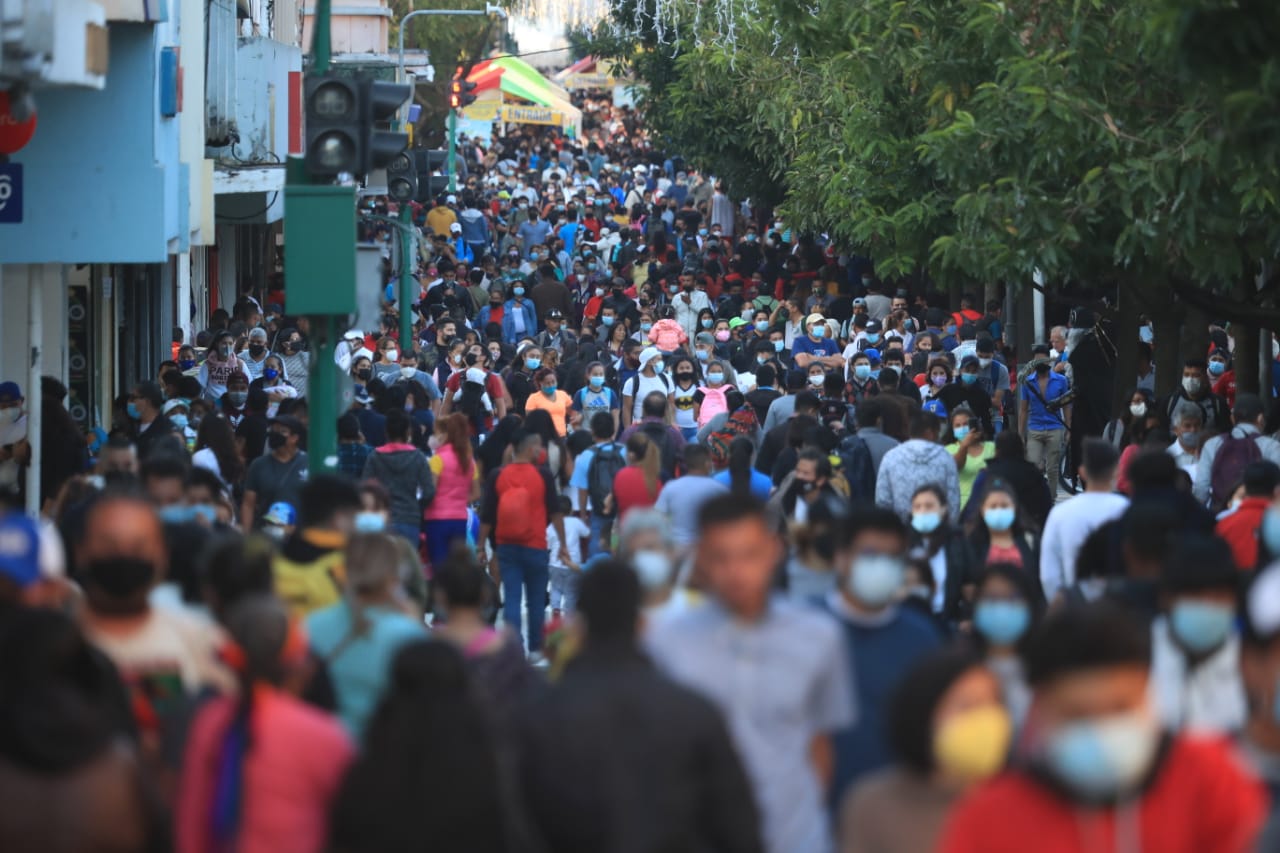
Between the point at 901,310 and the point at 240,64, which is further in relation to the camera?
the point at 901,310

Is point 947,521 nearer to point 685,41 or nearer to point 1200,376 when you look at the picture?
point 1200,376

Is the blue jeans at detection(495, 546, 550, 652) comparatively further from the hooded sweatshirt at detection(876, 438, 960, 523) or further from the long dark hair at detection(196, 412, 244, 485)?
the hooded sweatshirt at detection(876, 438, 960, 523)

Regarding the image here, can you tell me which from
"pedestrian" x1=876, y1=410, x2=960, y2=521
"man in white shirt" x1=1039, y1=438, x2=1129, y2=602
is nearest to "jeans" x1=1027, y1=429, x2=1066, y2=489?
"pedestrian" x1=876, y1=410, x2=960, y2=521

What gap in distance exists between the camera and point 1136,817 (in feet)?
14.3

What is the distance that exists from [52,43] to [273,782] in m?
6.77

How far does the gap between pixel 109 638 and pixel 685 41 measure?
30.2m

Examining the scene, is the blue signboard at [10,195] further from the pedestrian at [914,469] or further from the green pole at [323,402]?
the pedestrian at [914,469]

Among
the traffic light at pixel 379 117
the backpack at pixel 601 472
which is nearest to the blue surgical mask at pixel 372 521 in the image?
the traffic light at pixel 379 117

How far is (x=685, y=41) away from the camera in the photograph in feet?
117

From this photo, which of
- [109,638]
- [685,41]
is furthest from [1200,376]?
[685,41]

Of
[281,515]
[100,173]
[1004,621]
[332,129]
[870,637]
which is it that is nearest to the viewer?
[870,637]

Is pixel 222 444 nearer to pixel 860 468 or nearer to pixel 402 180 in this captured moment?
pixel 860 468

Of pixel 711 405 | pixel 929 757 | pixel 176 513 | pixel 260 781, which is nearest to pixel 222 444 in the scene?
pixel 176 513

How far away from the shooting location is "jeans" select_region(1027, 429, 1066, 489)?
65.7 feet
